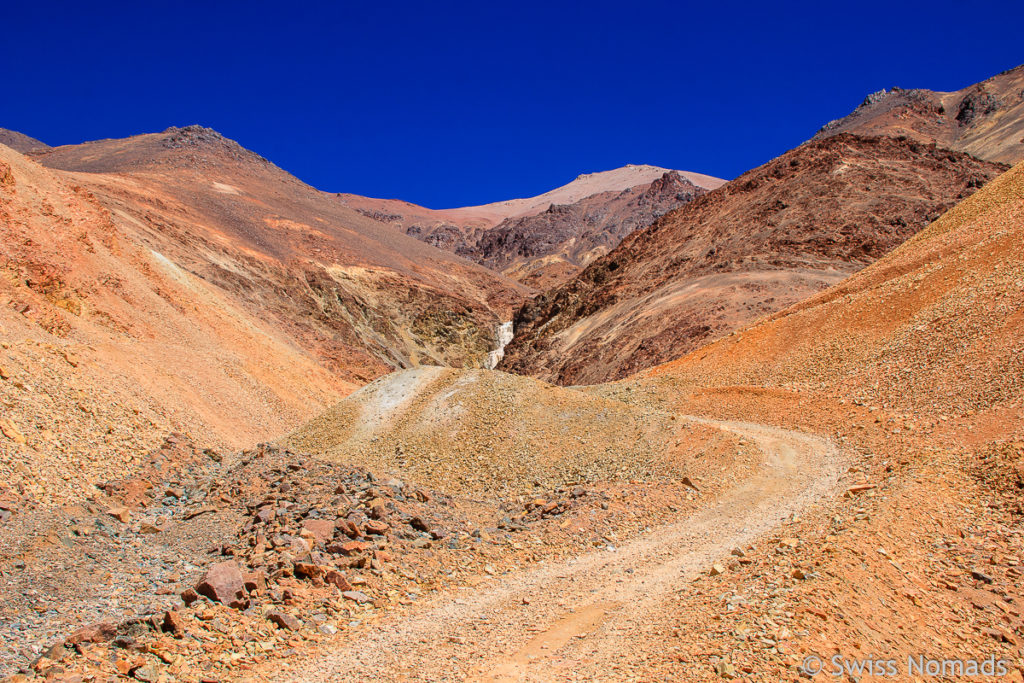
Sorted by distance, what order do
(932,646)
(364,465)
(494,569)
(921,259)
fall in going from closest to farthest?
(932,646) → (494,569) → (364,465) → (921,259)

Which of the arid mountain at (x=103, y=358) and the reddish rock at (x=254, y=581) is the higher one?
the arid mountain at (x=103, y=358)

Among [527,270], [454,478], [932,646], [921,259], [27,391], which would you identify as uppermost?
[527,270]

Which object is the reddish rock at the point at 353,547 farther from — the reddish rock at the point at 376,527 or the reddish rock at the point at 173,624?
the reddish rock at the point at 173,624

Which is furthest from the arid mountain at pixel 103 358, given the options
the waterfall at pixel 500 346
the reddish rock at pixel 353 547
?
the waterfall at pixel 500 346

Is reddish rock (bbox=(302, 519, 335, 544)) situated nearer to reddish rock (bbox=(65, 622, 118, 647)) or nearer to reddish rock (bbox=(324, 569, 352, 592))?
reddish rock (bbox=(324, 569, 352, 592))

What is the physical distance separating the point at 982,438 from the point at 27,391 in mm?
15823

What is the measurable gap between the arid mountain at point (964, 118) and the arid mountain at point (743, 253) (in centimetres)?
4004

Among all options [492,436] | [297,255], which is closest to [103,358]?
[492,436]

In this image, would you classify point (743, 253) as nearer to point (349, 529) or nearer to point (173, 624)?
point (349, 529)

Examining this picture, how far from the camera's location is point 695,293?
3067 cm

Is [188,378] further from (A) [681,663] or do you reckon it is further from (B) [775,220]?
(B) [775,220]

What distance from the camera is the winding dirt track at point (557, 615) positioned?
6.13 metres

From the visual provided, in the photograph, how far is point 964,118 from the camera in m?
84.1

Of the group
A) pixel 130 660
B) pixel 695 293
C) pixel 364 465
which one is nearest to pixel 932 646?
pixel 130 660
